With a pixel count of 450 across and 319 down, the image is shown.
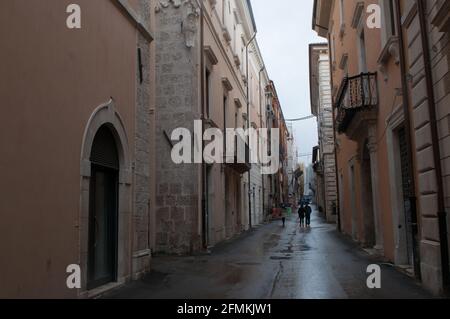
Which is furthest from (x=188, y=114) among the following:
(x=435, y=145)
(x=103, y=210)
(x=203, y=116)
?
(x=435, y=145)

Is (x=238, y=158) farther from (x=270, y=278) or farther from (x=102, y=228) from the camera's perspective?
(x=102, y=228)

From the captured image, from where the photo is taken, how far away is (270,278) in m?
9.67

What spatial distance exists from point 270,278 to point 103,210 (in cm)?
360

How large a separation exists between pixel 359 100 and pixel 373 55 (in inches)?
47.1

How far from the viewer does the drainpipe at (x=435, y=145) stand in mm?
7137

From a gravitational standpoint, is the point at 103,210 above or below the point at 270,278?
above

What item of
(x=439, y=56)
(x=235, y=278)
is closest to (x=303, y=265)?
(x=235, y=278)

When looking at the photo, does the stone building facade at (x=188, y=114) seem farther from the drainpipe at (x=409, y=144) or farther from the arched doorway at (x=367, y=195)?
the drainpipe at (x=409, y=144)

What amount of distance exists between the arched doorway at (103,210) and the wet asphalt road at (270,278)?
48 centimetres

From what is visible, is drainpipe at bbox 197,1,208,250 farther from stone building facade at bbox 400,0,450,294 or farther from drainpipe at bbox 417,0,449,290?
Answer: drainpipe at bbox 417,0,449,290

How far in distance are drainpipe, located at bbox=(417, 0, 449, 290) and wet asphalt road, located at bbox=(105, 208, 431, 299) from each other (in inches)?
26.5

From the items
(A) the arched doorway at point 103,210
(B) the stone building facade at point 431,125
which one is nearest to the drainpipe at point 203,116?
(A) the arched doorway at point 103,210

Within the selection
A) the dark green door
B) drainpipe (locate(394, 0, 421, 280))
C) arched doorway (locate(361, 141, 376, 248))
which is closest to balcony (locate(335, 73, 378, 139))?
arched doorway (locate(361, 141, 376, 248))

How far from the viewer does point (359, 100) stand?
504 inches
